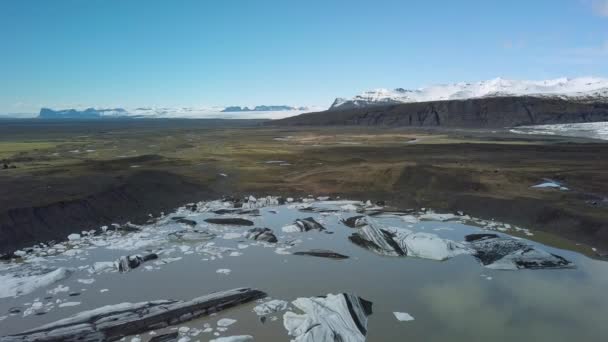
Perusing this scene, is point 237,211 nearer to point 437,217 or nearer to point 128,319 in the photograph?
point 437,217

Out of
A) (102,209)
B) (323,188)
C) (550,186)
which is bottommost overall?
(323,188)

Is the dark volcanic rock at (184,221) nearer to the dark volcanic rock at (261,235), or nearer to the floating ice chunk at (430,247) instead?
the dark volcanic rock at (261,235)

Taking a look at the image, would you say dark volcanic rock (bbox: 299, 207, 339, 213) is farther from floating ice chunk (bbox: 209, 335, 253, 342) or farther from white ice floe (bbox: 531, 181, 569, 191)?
floating ice chunk (bbox: 209, 335, 253, 342)

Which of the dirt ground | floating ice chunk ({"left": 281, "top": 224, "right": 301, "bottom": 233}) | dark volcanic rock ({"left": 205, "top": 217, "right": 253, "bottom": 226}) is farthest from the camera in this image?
dark volcanic rock ({"left": 205, "top": 217, "right": 253, "bottom": 226})

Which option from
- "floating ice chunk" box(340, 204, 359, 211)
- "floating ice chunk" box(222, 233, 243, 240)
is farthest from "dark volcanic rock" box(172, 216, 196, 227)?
"floating ice chunk" box(340, 204, 359, 211)

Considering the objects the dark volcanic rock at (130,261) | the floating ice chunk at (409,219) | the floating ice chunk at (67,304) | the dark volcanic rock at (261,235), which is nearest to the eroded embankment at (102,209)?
the dark volcanic rock at (130,261)

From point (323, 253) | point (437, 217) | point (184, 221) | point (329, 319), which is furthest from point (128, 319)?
point (437, 217)
